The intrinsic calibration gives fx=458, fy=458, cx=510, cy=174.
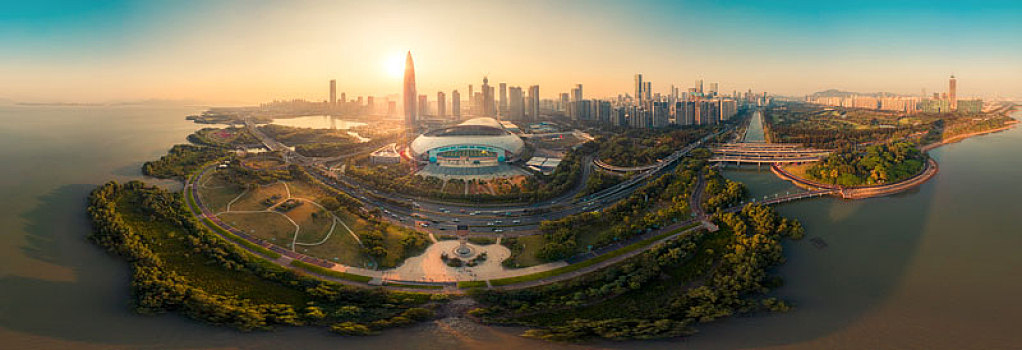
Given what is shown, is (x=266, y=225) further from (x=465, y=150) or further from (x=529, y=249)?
(x=465, y=150)

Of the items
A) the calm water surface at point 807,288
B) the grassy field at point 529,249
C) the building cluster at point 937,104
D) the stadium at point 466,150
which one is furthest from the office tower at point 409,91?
the building cluster at point 937,104

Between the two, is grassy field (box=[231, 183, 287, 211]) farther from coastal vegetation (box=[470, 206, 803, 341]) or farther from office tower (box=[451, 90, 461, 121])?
office tower (box=[451, 90, 461, 121])

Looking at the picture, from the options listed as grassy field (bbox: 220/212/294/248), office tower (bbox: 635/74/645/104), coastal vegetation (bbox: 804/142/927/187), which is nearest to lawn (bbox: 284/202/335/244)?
grassy field (bbox: 220/212/294/248)

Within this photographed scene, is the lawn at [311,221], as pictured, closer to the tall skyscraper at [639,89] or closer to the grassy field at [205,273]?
the grassy field at [205,273]

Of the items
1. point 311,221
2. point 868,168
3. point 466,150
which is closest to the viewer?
point 311,221

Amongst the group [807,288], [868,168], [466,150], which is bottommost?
[807,288]

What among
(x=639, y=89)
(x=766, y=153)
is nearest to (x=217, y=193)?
(x=766, y=153)
